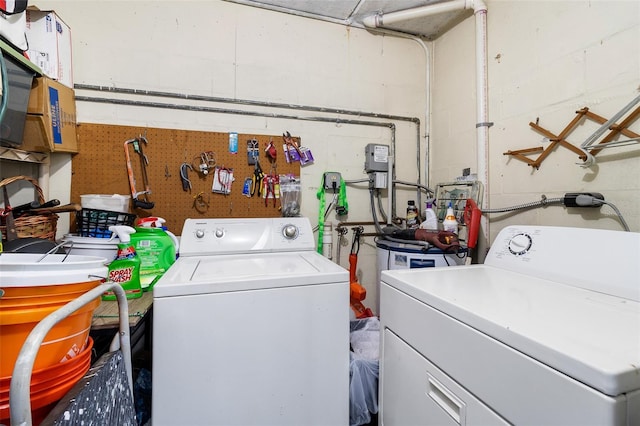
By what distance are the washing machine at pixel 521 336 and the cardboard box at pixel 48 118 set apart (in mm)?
1770

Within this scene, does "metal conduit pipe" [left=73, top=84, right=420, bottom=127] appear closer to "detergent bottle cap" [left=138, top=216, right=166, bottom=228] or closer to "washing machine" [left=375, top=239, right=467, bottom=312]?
"detergent bottle cap" [left=138, top=216, right=166, bottom=228]

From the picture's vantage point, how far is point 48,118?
52.9 inches

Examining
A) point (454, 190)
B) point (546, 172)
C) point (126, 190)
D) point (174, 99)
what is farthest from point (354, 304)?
point (174, 99)

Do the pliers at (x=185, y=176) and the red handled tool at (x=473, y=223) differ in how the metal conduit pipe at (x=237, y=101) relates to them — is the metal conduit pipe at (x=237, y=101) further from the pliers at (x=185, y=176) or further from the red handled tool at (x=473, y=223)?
the red handled tool at (x=473, y=223)

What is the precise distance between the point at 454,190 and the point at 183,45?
210 centimetres

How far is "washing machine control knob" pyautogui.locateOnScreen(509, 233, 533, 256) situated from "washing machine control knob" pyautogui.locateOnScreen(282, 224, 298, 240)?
108 centimetres

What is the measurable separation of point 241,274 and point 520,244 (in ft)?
3.87

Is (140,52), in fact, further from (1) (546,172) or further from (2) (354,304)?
(1) (546,172)

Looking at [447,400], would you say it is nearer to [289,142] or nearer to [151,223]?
[151,223]

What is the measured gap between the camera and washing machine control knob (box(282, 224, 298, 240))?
5.26 feet

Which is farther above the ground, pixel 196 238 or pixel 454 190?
pixel 454 190

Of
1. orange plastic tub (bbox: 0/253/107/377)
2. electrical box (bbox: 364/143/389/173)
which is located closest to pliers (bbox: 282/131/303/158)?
electrical box (bbox: 364/143/389/173)

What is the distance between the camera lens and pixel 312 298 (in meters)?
1.10

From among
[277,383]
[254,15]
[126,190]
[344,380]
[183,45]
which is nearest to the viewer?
[277,383]
